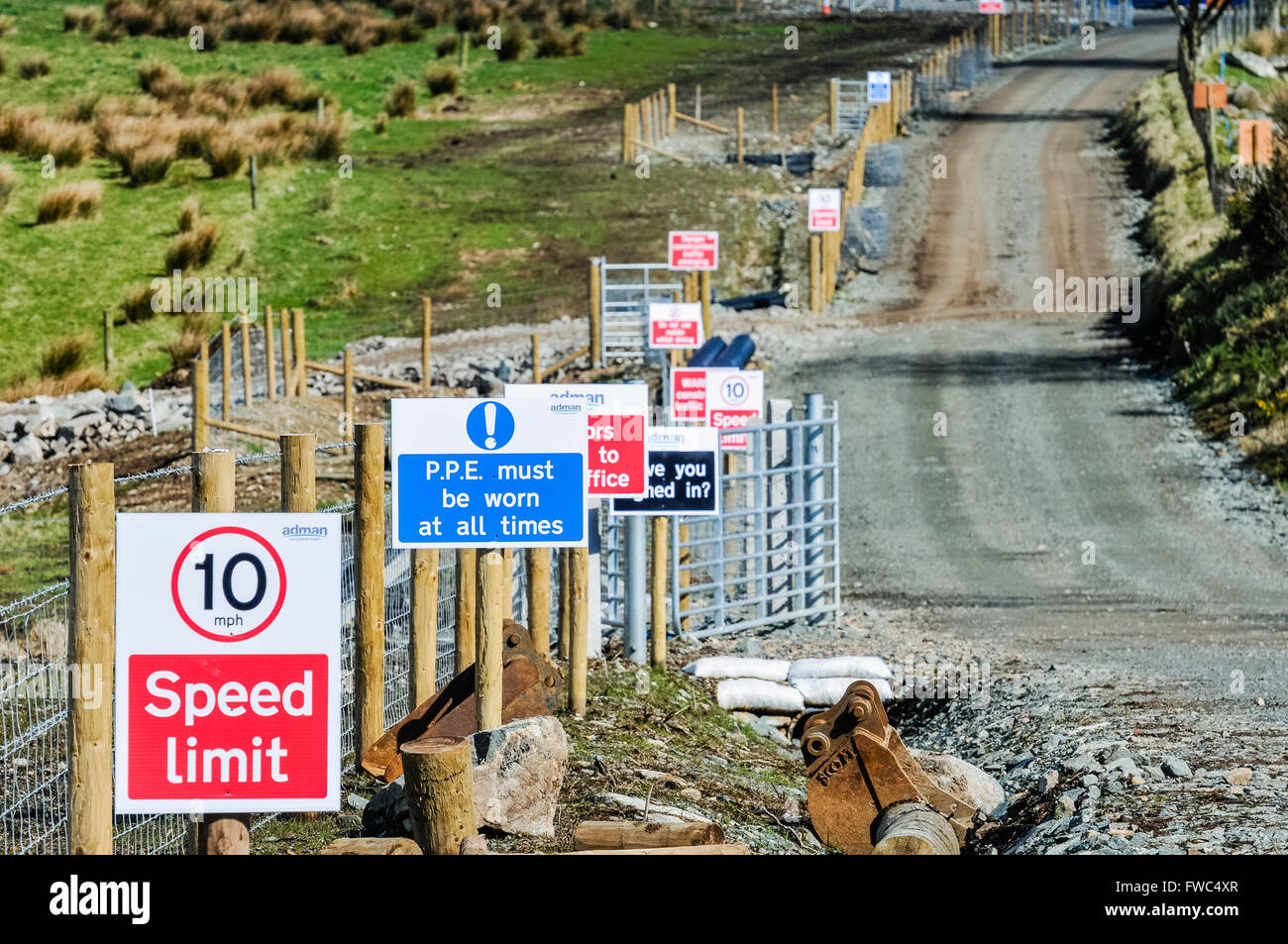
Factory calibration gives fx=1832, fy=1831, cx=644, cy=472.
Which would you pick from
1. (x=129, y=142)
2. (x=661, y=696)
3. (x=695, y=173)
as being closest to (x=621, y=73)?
(x=695, y=173)

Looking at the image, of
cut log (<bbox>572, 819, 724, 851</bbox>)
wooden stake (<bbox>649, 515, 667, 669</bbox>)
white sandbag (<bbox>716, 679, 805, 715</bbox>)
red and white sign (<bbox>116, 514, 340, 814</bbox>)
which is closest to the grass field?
wooden stake (<bbox>649, 515, 667, 669</bbox>)

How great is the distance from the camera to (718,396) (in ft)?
57.0

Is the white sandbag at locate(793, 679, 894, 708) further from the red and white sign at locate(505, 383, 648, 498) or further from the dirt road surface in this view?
the red and white sign at locate(505, 383, 648, 498)

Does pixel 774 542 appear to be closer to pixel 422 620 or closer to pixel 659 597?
pixel 659 597

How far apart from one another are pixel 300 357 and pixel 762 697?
541 inches

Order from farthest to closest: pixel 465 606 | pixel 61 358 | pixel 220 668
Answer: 1. pixel 61 358
2. pixel 465 606
3. pixel 220 668

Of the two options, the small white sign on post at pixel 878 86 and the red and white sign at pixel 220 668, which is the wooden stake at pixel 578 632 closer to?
the red and white sign at pixel 220 668

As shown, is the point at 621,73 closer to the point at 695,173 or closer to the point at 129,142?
the point at 695,173

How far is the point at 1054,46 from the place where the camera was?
2520 inches

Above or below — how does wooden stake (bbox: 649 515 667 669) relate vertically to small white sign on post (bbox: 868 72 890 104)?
below

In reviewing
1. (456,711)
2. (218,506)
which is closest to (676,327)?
(456,711)

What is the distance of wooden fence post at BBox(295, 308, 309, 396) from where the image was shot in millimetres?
25875

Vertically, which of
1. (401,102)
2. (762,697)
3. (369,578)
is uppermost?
(401,102)

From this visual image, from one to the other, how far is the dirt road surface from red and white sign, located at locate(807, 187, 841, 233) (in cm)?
171
